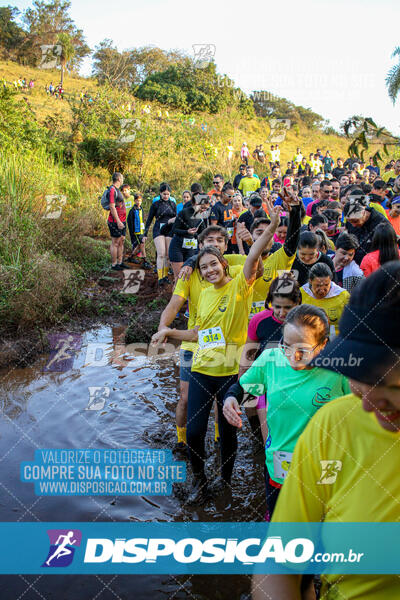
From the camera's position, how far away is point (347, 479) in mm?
1251

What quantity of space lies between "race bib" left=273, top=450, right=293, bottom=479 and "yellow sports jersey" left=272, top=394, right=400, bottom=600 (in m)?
1.23

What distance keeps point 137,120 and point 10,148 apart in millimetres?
6978

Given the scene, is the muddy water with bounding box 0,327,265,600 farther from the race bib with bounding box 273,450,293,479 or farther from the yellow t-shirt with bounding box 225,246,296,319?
the yellow t-shirt with bounding box 225,246,296,319

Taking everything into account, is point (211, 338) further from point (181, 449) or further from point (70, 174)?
point (70, 174)

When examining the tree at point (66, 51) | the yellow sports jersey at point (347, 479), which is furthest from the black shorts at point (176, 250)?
the tree at point (66, 51)

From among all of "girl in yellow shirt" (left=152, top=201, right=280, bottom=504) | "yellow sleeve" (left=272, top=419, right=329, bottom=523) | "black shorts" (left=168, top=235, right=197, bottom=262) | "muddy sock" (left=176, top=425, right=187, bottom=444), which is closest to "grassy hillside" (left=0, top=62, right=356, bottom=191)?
"black shorts" (left=168, top=235, right=197, bottom=262)

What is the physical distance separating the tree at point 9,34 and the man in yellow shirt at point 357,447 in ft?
146

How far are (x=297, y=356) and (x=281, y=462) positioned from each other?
61 centimetres

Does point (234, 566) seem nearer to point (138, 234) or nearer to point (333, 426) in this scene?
point (333, 426)

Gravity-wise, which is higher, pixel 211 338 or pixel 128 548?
pixel 211 338

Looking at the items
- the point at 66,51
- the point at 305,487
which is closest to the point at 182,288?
the point at 305,487

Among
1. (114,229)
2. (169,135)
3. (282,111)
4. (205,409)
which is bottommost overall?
(205,409)

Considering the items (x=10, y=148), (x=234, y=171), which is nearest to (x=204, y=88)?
(x=234, y=171)

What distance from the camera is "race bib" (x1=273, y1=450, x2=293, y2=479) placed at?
258cm
